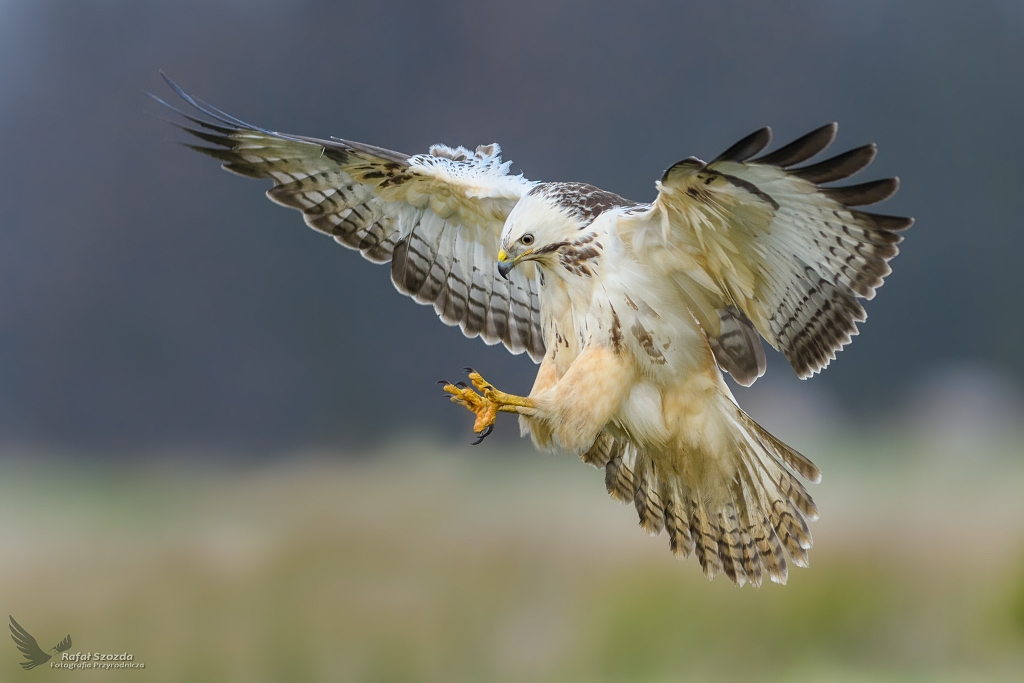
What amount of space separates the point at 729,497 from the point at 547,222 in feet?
2.84

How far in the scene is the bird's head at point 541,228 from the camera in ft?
6.81

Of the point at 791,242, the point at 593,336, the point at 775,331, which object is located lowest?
the point at 593,336

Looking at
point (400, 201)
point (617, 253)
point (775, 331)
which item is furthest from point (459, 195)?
point (775, 331)

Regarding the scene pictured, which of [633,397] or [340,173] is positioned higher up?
[340,173]

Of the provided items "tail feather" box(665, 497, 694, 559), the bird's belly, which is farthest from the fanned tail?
the bird's belly

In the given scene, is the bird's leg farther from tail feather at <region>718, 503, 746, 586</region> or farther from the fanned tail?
tail feather at <region>718, 503, 746, 586</region>

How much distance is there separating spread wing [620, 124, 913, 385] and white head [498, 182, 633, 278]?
12 centimetres

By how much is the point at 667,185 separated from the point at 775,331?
0.49 m

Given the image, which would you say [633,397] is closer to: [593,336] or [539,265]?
[593,336]

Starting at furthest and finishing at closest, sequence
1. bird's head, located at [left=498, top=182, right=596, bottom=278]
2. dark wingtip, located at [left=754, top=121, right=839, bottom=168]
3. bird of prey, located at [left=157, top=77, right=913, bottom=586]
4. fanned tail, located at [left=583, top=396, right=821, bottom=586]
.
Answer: fanned tail, located at [left=583, top=396, right=821, bottom=586], bird's head, located at [left=498, top=182, right=596, bottom=278], bird of prey, located at [left=157, top=77, right=913, bottom=586], dark wingtip, located at [left=754, top=121, right=839, bottom=168]

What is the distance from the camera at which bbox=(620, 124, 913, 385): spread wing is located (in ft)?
5.62

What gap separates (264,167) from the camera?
2.46m

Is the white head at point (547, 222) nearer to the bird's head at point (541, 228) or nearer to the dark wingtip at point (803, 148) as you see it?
the bird's head at point (541, 228)

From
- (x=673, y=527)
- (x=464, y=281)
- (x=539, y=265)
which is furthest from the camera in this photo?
(x=464, y=281)
